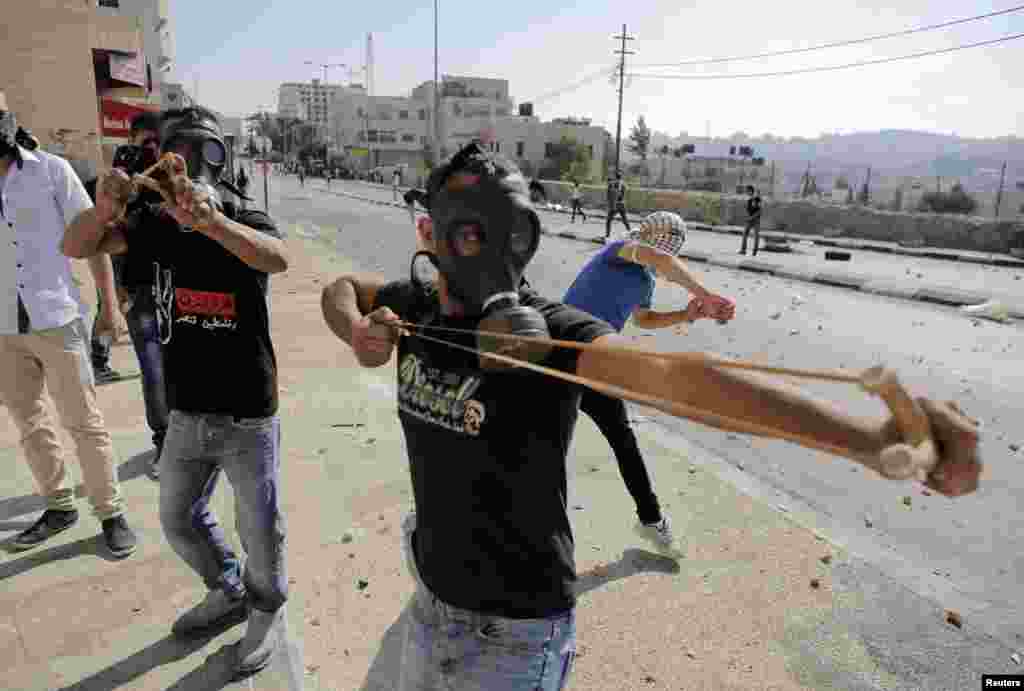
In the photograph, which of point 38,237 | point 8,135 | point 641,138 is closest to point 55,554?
point 38,237

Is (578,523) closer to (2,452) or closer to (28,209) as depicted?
(28,209)

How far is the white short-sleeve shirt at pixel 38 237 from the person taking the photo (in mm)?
3514

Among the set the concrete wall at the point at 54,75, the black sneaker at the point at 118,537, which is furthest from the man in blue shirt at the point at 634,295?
the concrete wall at the point at 54,75

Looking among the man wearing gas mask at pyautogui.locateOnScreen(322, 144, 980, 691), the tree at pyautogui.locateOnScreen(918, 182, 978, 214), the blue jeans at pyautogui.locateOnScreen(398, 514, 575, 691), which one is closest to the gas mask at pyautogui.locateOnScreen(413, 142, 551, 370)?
the man wearing gas mask at pyautogui.locateOnScreen(322, 144, 980, 691)

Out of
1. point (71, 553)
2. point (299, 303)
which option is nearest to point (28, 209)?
point (71, 553)

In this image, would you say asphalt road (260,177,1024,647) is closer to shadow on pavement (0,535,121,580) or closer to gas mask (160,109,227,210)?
gas mask (160,109,227,210)

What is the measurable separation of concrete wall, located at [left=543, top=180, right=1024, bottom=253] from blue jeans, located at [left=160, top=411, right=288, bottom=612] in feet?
90.3

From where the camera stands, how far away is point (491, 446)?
1.63 meters

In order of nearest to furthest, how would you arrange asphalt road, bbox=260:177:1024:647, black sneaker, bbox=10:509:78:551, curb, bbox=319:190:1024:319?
black sneaker, bbox=10:509:78:551 → asphalt road, bbox=260:177:1024:647 → curb, bbox=319:190:1024:319

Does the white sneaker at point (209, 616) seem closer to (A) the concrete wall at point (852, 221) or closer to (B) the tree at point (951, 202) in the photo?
(A) the concrete wall at point (852, 221)

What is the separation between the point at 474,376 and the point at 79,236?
2016mm

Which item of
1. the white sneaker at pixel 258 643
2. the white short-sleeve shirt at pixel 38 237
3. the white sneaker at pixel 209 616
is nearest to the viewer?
the white sneaker at pixel 258 643

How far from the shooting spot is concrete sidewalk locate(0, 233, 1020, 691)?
291cm

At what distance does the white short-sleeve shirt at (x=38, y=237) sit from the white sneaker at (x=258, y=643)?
6.11ft
